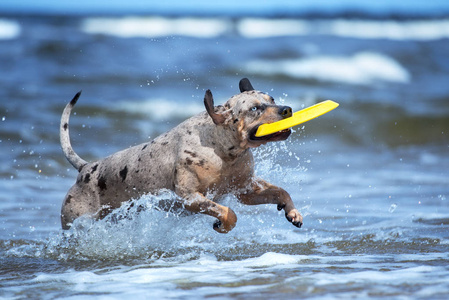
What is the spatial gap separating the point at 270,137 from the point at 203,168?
592mm

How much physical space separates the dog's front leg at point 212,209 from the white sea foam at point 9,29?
17635 millimetres

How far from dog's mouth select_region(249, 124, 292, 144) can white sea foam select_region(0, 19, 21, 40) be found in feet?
58.5

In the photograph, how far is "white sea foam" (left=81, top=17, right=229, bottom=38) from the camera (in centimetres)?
2352

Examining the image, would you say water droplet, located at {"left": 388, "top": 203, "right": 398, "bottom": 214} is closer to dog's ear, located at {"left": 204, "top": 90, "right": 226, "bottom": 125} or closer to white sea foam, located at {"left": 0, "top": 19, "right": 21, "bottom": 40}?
dog's ear, located at {"left": 204, "top": 90, "right": 226, "bottom": 125}

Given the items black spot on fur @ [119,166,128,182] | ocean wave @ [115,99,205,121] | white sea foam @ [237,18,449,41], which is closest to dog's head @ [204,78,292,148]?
black spot on fur @ [119,166,128,182]

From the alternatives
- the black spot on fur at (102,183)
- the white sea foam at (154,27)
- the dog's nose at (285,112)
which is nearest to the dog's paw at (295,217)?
the dog's nose at (285,112)

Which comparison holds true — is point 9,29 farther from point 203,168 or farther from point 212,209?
point 212,209

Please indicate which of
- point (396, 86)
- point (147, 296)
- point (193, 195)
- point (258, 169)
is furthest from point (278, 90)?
point (147, 296)

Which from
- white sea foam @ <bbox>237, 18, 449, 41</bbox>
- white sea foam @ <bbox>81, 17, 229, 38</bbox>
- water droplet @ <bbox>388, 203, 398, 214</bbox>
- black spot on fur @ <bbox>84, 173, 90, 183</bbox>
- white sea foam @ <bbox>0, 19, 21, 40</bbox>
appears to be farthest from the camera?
white sea foam @ <bbox>237, 18, 449, 41</bbox>

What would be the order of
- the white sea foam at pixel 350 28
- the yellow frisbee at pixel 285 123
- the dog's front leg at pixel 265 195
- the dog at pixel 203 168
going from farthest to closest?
the white sea foam at pixel 350 28 < the dog's front leg at pixel 265 195 < the dog at pixel 203 168 < the yellow frisbee at pixel 285 123

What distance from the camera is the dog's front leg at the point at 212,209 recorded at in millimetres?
5059

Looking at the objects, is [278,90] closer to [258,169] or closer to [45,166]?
[45,166]

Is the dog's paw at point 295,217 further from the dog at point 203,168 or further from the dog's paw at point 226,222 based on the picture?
the dog's paw at point 226,222

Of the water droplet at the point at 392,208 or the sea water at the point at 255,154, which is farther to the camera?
the water droplet at the point at 392,208
